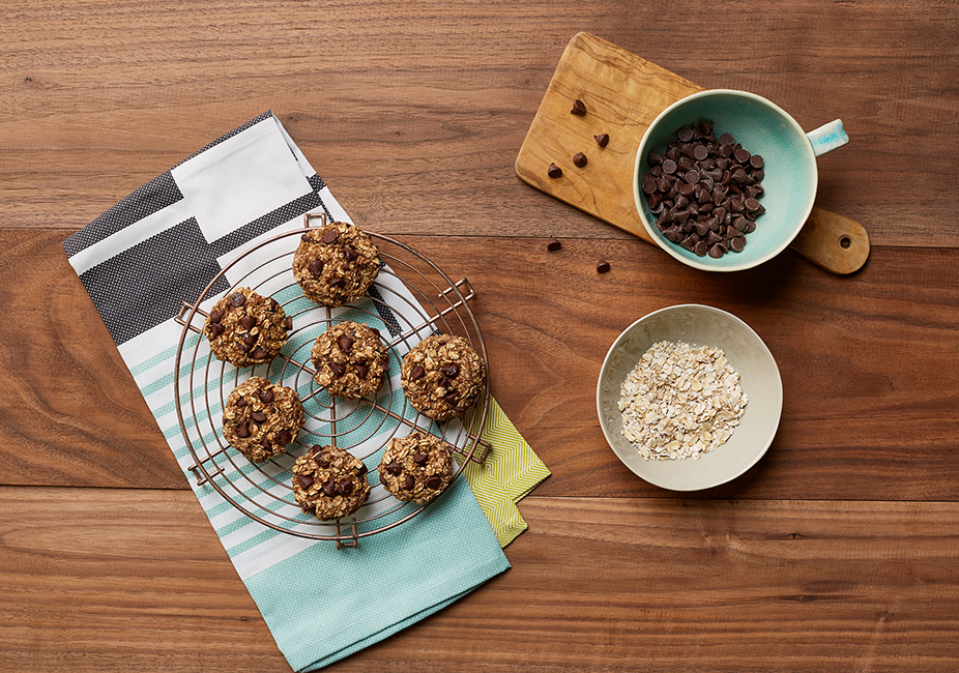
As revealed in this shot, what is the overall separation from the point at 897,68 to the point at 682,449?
1220 mm

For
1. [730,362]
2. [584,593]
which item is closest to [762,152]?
[730,362]

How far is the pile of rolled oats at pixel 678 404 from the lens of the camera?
1.85 m

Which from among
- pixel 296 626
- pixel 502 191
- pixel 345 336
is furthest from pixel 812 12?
pixel 296 626

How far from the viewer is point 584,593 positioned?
1.90m

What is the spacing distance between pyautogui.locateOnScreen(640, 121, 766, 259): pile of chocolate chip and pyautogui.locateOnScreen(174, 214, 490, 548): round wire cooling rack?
1.90 ft

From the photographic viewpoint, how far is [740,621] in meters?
1.91

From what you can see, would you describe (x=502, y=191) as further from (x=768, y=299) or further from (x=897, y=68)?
(x=897, y=68)

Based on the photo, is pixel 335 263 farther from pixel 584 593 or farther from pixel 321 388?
pixel 584 593

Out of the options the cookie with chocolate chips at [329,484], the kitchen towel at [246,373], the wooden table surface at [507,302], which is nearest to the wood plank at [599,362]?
the wooden table surface at [507,302]

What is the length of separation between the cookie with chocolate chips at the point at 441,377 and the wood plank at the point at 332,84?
0.36 metres

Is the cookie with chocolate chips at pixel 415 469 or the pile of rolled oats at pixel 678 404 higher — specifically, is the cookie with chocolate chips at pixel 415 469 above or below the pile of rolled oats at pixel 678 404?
above

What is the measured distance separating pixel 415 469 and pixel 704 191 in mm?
1043

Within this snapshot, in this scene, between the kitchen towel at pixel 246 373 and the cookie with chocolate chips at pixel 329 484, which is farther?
the kitchen towel at pixel 246 373

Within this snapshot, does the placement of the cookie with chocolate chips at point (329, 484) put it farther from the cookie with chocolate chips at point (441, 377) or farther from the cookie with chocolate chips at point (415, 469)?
the cookie with chocolate chips at point (441, 377)
